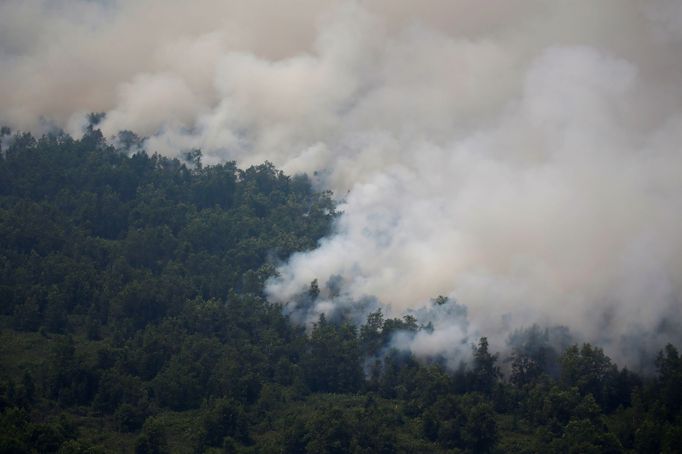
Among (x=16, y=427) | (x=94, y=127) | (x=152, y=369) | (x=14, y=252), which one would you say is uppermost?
(x=94, y=127)

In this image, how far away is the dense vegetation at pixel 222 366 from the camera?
89688 millimetres

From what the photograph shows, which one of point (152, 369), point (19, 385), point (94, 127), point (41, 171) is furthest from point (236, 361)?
point (94, 127)

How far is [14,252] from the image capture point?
376 ft

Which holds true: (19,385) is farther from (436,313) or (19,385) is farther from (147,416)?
(436,313)

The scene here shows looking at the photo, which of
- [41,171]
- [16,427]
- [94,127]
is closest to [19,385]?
[16,427]

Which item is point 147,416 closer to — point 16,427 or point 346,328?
point 16,427

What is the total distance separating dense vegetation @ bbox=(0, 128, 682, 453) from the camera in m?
89.7

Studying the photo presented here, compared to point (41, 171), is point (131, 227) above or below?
below

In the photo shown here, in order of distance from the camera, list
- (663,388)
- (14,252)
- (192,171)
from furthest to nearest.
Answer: (192,171), (14,252), (663,388)

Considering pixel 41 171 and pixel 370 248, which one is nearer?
pixel 370 248

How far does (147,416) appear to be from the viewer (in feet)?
309

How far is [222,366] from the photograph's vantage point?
326 feet

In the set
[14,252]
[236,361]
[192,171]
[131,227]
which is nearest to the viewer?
[236,361]

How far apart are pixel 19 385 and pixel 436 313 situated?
34285mm
